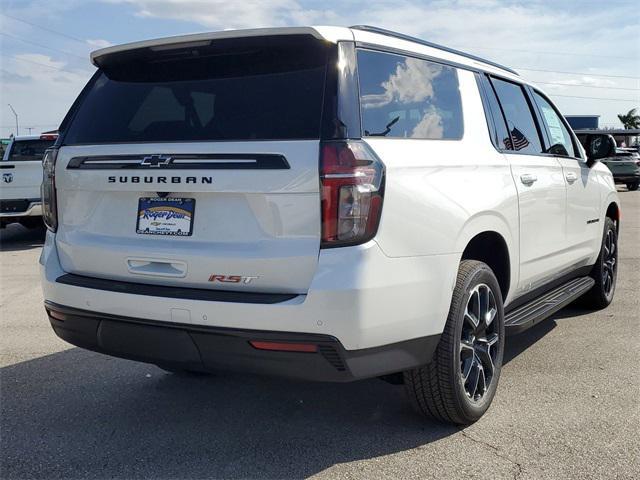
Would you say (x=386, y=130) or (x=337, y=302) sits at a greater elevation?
(x=386, y=130)

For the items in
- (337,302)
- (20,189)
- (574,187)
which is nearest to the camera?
(337,302)

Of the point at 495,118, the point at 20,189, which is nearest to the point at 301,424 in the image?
the point at 495,118

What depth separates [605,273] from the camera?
6.11 metres

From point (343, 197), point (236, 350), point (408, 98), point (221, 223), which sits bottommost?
point (236, 350)

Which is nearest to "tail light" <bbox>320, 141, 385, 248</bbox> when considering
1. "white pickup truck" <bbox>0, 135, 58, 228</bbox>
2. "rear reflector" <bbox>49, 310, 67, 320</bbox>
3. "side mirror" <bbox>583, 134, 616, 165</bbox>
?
"rear reflector" <bbox>49, 310, 67, 320</bbox>

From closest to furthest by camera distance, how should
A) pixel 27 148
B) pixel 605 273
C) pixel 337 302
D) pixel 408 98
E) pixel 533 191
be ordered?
pixel 337 302
pixel 408 98
pixel 533 191
pixel 605 273
pixel 27 148

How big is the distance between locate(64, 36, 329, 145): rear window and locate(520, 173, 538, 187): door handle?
1715mm

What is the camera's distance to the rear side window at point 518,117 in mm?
4297

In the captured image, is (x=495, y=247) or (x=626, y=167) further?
(x=626, y=167)

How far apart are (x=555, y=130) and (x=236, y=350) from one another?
335 centimetres

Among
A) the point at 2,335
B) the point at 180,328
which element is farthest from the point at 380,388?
the point at 2,335

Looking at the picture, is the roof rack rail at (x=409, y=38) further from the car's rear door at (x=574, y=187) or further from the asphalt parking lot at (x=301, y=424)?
the asphalt parking lot at (x=301, y=424)

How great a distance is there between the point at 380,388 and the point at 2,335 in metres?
3.24

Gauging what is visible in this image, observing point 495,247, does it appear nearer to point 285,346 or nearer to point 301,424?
point 301,424
